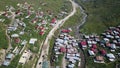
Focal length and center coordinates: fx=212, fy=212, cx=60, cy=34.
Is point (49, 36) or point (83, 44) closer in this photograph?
point (83, 44)

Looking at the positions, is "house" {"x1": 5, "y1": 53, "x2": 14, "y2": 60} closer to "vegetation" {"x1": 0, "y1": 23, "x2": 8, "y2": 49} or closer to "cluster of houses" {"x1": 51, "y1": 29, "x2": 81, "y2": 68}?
"vegetation" {"x1": 0, "y1": 23, "x2": 8, "y2": 49}

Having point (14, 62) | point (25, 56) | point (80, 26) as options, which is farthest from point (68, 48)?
point (80, 26)

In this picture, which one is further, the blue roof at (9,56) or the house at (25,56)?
the blue roof at (9,56)

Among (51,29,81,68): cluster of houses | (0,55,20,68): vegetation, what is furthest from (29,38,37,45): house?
(0,55,20,68): vegetation

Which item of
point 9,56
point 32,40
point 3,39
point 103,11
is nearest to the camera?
point 9,56

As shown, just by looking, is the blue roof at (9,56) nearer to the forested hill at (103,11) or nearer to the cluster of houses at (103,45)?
the cluster of houses at (103,45)

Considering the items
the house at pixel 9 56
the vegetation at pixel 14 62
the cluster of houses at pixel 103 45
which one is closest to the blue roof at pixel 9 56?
the house at pixel 9 56

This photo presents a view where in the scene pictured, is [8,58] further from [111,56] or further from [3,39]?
[111,56]
